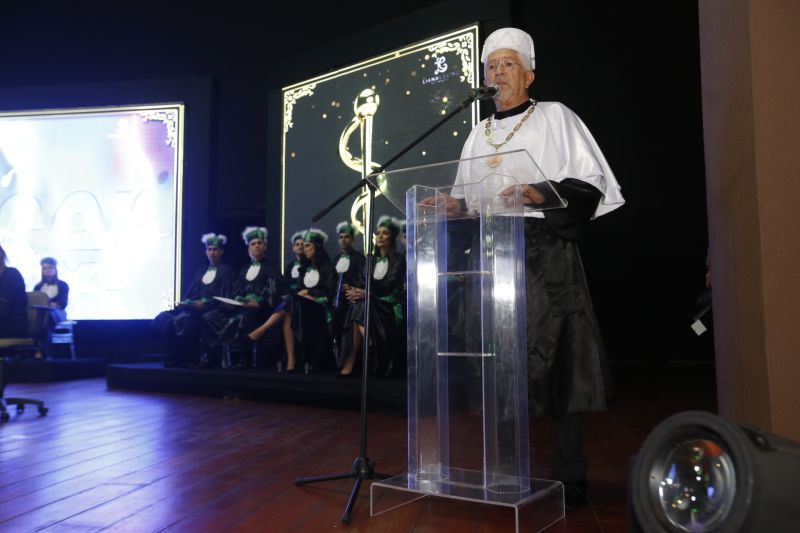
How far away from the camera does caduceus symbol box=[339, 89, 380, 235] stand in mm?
6488

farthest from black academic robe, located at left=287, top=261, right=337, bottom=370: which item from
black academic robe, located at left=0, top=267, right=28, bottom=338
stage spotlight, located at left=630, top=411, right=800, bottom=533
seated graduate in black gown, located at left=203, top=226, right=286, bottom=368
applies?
stage spotlight, located at left=630, top=411, right=800, bottom=533

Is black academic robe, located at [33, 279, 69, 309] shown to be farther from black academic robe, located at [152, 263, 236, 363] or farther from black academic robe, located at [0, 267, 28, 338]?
black academic robe, located at [0, 267, 28, 338]

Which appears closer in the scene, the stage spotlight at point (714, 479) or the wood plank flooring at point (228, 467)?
the stage spotlight at point (714, 479)

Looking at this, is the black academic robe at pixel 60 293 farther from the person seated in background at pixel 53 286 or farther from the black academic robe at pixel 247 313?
the black academic robe at pixel 247 313

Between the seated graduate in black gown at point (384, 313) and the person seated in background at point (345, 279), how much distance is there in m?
0.08

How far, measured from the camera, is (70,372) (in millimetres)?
7555

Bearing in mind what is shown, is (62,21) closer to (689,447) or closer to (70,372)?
(70,372)

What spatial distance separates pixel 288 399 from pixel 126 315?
3.80m

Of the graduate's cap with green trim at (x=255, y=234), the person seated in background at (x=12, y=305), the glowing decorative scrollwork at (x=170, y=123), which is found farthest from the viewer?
the glowing decorative scrollwork at (x=170, y=123)

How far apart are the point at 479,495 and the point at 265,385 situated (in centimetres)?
373

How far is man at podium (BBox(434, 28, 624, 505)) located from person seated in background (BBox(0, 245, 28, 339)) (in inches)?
154

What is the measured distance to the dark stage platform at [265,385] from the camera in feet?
15.6

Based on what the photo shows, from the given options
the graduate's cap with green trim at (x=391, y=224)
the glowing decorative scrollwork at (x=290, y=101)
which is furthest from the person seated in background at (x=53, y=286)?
the graduate's cap with green trim at (x=391, y=224)

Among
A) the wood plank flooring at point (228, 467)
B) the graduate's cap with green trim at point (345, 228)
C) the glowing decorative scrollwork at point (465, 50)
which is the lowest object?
the wood plank flooring at point (228, 467)
